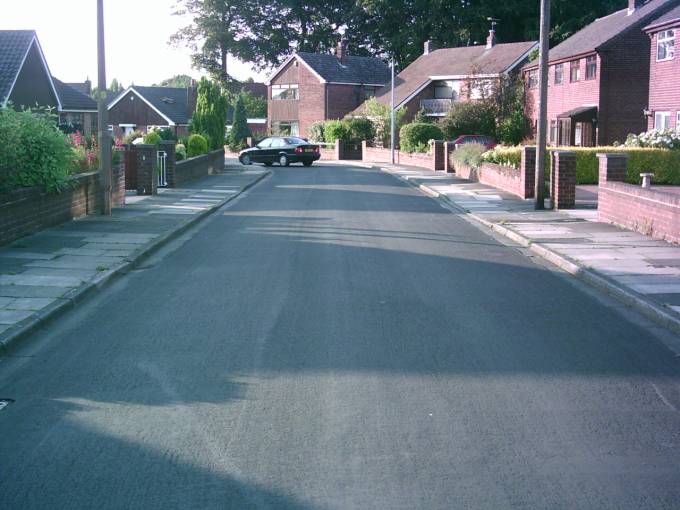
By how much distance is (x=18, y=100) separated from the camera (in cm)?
3688

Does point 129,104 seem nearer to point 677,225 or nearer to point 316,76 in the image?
point 316,76

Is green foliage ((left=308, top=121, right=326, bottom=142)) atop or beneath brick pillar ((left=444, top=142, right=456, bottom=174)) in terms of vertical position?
atop

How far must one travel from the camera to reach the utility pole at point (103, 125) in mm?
19891

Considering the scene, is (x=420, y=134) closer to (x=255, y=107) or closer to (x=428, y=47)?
(x=428, y=47)

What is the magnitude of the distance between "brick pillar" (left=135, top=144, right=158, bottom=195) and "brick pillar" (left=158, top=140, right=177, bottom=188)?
2.22m

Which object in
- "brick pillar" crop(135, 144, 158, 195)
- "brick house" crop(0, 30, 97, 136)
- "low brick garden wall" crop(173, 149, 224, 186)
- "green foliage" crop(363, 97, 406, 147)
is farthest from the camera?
"green foliage" crop(363, 97, 406, 147)

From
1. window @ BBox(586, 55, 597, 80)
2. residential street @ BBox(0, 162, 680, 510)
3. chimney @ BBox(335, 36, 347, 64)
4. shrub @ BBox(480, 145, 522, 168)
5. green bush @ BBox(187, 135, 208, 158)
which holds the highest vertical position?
chimney @ BBox(335, 36, 347, 64)

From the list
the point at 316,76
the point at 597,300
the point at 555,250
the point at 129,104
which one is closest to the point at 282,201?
the point at 555,250

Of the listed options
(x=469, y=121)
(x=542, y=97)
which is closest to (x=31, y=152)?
(x=542, y=97)

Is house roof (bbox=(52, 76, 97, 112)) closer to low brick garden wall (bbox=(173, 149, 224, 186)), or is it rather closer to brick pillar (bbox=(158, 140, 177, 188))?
low brick garden wall (bbox=(173, 149, 224, 186))

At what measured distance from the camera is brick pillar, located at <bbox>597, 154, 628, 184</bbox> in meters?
19.3

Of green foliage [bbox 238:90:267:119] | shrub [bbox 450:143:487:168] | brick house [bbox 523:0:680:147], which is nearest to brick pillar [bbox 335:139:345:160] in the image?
brick house [bbox 523:0:680:147]

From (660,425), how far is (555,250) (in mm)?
8828

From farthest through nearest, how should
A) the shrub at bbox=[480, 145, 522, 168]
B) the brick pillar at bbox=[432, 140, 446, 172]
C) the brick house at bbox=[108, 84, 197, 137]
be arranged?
1. the brick house at bbox=[108, 84, 197, 137]
2. the brick pillar at bbox=[432, 140, 446, 172]
3. the shrub at bbox=[480, 145, 522, 168]
